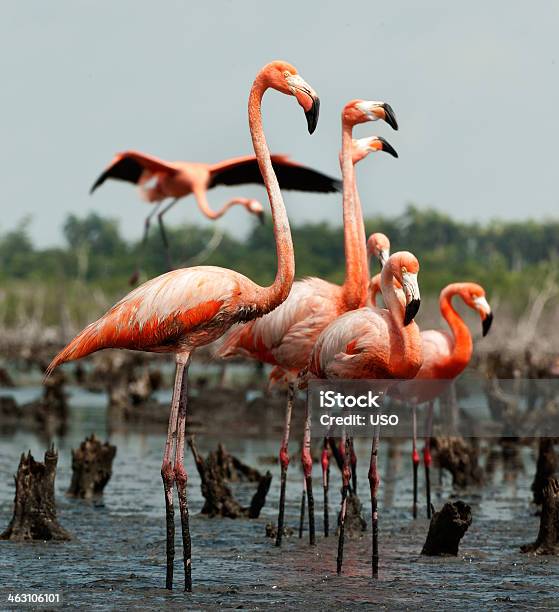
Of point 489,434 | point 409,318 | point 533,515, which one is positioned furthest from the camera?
point 489,434

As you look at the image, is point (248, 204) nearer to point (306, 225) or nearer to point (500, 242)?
point (306, 225)

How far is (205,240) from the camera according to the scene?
263ft

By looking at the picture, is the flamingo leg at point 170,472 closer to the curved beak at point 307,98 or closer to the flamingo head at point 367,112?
the curved beak at point 307,98

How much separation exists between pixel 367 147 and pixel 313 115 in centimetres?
227

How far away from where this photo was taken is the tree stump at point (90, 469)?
9836 millimetres

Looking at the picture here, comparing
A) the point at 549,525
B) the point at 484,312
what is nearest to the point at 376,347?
the point at 549,525

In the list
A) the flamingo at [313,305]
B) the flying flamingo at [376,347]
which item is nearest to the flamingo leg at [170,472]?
the flying flamingo at [376,347]

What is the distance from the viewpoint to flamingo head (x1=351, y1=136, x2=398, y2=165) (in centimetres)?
834

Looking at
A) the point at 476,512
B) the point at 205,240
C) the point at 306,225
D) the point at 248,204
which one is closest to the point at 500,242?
the point at 306,225

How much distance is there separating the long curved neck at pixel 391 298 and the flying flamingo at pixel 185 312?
2.70ft

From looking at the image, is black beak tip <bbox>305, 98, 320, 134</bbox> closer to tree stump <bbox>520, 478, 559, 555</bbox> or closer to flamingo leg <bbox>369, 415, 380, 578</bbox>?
flamingo leg <bbox>369, 415, 380, 578</bbox>

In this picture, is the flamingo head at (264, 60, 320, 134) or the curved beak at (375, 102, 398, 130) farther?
the curved beak at (375, 102, 398, 130)

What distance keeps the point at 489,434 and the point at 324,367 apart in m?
7.89

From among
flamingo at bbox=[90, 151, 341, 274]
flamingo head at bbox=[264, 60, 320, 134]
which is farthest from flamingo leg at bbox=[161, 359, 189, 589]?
flamingo at bbox=[90, 151, 341, 274]
